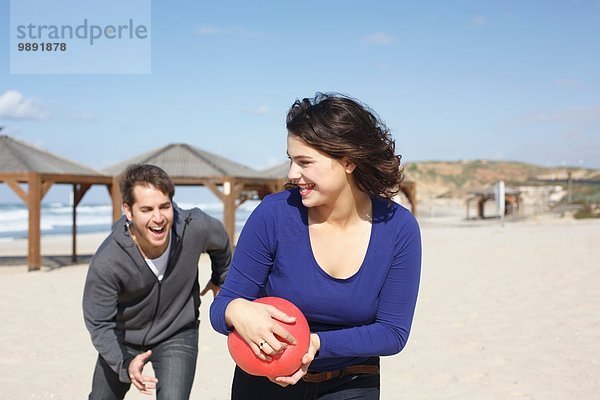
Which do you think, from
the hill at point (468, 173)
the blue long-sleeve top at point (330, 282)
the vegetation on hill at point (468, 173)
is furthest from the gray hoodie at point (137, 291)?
the vegetation on hill at point (468, 173)

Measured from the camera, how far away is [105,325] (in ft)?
9.83

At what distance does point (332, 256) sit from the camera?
1.99 meters

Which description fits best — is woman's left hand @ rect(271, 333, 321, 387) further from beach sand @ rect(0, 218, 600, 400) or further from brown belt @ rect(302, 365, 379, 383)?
beach sand @ rect(0, 218, 600, 400)

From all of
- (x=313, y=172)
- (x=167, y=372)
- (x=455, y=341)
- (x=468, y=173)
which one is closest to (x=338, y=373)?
(x=313, y=172)

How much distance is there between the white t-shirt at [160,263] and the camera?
3.12 meters

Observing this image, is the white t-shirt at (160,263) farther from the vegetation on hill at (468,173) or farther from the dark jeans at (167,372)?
the vegetation on hill at (468,173)

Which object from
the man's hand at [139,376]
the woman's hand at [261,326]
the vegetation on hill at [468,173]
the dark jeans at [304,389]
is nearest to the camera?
the woman's hand at [261,326]

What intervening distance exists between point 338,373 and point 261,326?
1.43 ft

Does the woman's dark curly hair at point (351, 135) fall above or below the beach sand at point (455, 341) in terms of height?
above

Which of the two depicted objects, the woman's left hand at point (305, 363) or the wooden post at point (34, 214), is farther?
the wooden post at point (34, 214)

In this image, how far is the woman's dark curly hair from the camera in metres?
1.90

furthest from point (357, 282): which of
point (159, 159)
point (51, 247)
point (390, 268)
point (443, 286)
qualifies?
point (51, 247)

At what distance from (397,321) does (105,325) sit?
1542 millimetres

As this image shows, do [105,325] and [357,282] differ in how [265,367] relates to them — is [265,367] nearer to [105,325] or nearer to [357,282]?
[357,282]
